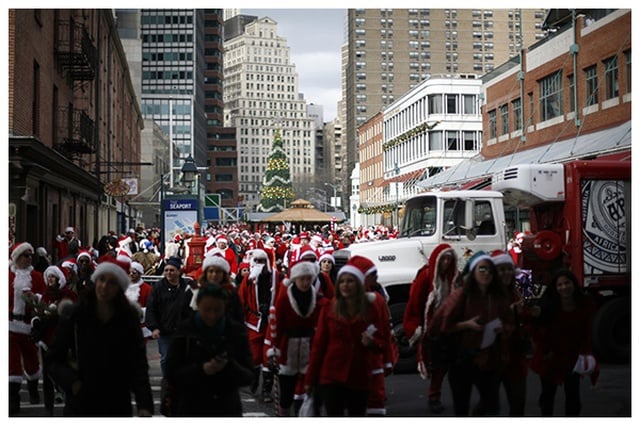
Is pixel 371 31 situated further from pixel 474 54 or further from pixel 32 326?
pixel 32 326

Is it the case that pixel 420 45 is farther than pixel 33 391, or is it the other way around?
pixel 420 45

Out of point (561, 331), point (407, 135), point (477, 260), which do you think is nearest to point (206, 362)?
point (477, 260)

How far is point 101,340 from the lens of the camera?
5395 mm

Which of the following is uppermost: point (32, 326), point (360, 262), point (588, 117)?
point (588, 117)

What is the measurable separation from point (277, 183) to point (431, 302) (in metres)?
100

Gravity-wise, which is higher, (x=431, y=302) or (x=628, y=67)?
(x=628, y=67)

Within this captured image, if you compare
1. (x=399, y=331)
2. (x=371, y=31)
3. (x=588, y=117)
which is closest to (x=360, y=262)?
(x=399, y=331)

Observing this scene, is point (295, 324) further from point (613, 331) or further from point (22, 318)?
point (613, 331)

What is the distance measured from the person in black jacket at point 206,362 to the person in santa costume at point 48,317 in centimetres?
326

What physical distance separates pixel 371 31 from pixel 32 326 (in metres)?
118

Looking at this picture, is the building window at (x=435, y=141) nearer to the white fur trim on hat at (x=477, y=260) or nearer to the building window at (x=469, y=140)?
the building window at (x=469, y=140)

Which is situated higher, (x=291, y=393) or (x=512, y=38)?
(x=512, y=38)

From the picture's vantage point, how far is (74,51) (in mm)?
26422

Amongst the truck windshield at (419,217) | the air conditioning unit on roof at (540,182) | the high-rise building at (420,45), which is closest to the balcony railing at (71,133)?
the truck windshield at (419,217)
